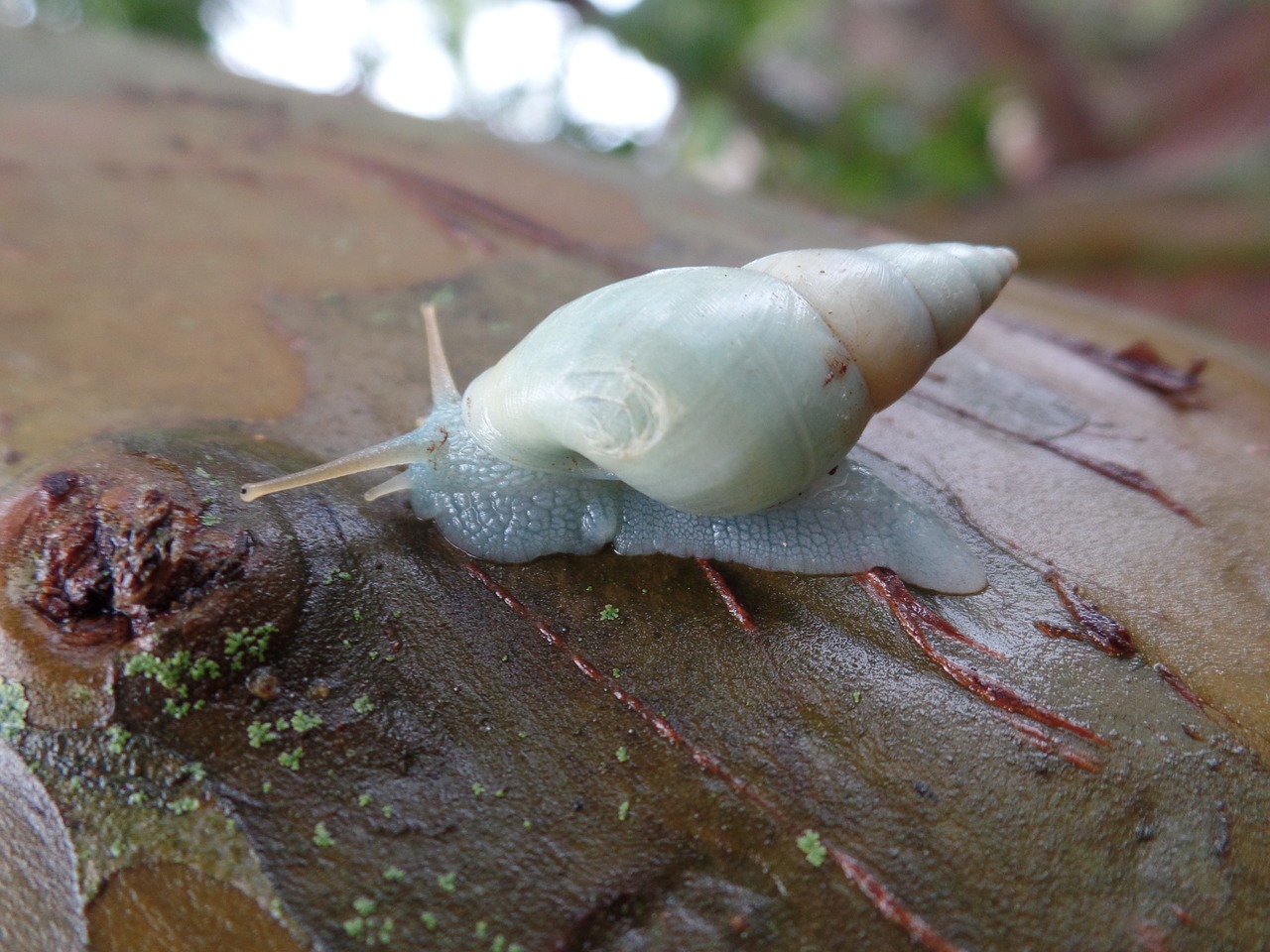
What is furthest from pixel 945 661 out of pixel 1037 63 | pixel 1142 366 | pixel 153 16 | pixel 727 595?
pixel 1037 63

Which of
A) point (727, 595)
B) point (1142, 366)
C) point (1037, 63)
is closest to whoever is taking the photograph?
point (727, 595)

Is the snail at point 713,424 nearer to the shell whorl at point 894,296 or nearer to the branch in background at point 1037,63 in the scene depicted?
the shell whorl at point 894,296

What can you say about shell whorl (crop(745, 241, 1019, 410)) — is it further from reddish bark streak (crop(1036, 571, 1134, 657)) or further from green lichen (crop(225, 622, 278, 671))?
green lichen (crop(225, 622, 278, 671))

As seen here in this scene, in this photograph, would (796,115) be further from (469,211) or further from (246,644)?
(246,644)

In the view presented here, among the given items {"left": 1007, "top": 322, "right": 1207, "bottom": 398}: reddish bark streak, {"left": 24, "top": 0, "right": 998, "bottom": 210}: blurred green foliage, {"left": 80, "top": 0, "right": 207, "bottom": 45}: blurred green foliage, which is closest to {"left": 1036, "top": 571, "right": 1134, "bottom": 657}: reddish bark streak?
{"left": 1007, "top": 322, "right": 1207, "bottom": 398}: reddish bark streak

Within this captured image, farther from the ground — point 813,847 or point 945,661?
point 945,661

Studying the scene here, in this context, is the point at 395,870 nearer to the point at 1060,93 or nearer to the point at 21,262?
the point at 21,262

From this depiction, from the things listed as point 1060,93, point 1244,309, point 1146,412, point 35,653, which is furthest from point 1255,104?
point 35,653
